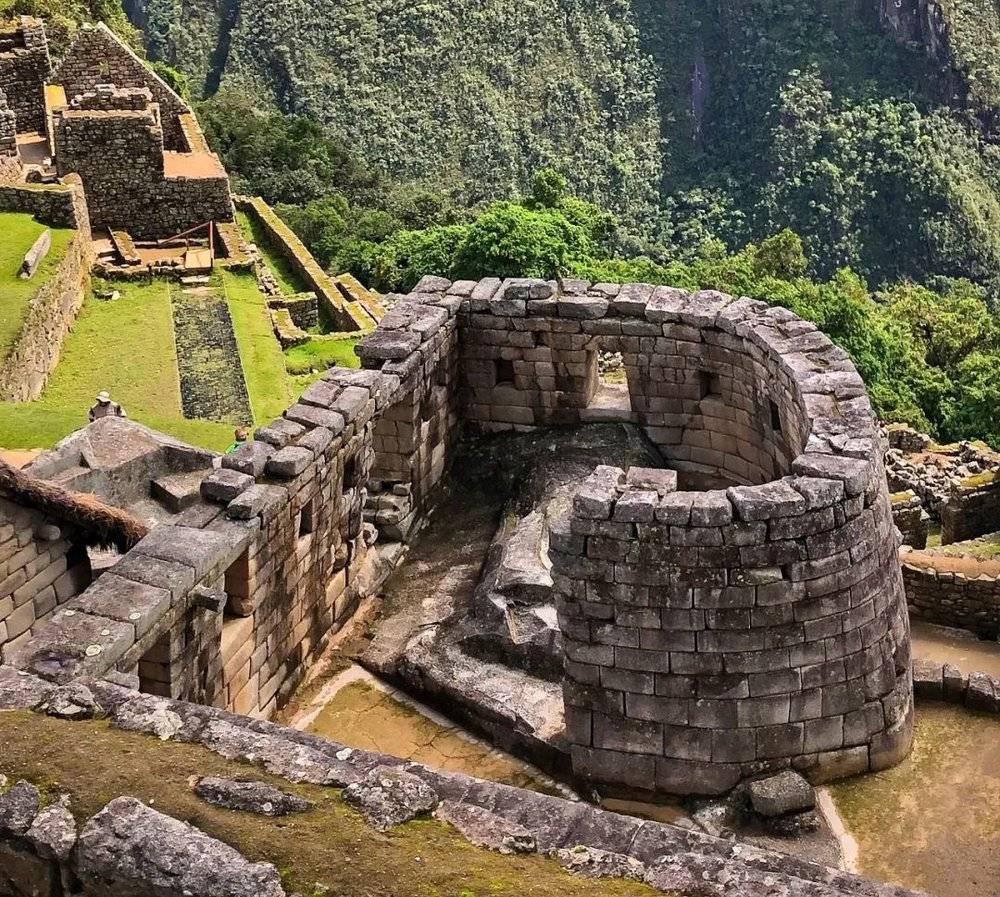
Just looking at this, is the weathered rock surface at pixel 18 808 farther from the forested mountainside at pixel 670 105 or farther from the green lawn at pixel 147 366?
the forested mountainside at pixel 670 105

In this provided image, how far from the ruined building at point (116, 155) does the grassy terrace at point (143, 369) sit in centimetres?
340

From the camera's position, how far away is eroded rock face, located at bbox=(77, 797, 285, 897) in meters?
5.62

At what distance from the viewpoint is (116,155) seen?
3061 centimetres

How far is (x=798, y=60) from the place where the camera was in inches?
4235

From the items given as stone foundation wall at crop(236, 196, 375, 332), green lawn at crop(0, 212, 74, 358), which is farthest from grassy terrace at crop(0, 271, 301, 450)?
stone foundation wall at crop(236, 196, 375, 332)

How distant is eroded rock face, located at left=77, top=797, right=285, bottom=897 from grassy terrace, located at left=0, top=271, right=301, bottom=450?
38.6 ft

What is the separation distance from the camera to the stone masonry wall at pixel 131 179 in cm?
3047

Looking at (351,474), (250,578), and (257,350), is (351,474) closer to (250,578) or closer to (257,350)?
(250,578)

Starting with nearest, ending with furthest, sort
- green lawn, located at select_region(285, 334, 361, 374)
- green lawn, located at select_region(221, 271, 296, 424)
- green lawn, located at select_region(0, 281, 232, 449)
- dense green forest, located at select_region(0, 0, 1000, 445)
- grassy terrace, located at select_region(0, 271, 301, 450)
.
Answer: green lawn, located at select_region(0, 281, 232, 449), grassy terrace, located at select_region(0, 271, 301, 450), green lawn, located at select_region(221, 271, 296, 424), green lawn, located at select_region(285, 334, 361, 374), dense green forest, located at select_region(0, 0, 1000, 445)

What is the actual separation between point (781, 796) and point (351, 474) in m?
4.26

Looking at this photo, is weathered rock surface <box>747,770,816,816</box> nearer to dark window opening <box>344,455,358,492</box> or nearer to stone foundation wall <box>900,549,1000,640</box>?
dark window opening <box>344,455,358,492</box>

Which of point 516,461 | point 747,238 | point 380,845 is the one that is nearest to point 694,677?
point 380,845

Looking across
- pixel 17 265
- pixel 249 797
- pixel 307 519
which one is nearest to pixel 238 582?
pixel 307 519

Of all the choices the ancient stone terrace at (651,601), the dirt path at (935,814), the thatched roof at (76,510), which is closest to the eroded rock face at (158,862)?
the ancient stone terrace at (651,601)
